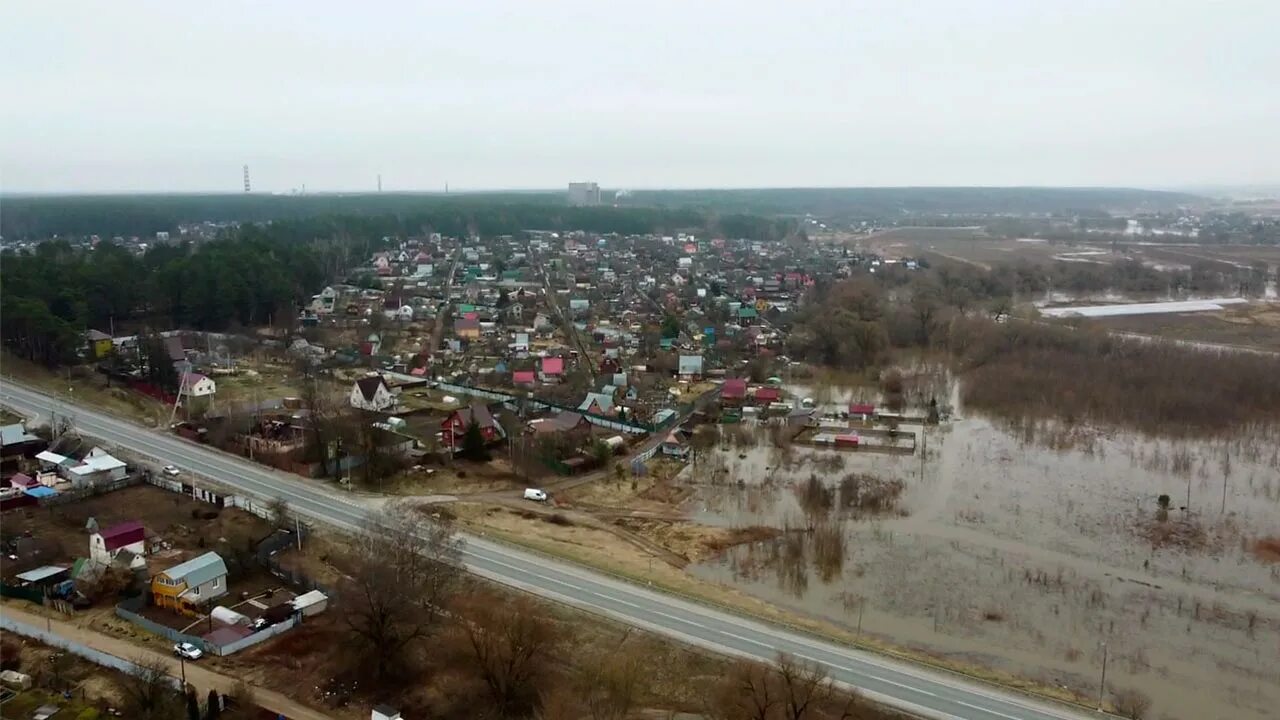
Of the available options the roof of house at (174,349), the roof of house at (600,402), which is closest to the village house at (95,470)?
the roof of house at (174,349)

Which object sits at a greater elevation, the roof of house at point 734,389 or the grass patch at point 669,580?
the roof of house at point 734,389

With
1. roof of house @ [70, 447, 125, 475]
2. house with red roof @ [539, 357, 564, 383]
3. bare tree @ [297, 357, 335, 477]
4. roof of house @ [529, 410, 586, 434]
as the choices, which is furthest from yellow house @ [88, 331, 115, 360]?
roof of house @ [529, 410, 586, 434]

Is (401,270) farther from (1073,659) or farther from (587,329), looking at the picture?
(1073,659)

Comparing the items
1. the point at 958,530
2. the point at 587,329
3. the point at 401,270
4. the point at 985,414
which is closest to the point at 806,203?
the point at 401,270

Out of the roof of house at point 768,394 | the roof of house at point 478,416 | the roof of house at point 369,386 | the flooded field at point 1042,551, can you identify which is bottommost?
the flooded field at point 1042,551

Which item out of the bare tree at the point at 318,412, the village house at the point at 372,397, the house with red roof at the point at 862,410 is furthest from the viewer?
the house with red roof at the point at 862,410

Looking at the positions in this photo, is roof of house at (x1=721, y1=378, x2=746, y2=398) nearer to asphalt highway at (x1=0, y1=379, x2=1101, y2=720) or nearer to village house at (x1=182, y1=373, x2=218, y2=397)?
asphalt highway at (x1=0, y1=379, x2=1101, y2=720)

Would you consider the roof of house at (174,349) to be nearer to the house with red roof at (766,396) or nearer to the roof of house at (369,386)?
the roof of house at (369,386)

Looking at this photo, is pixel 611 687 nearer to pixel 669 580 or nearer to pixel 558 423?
pixel 669 580
